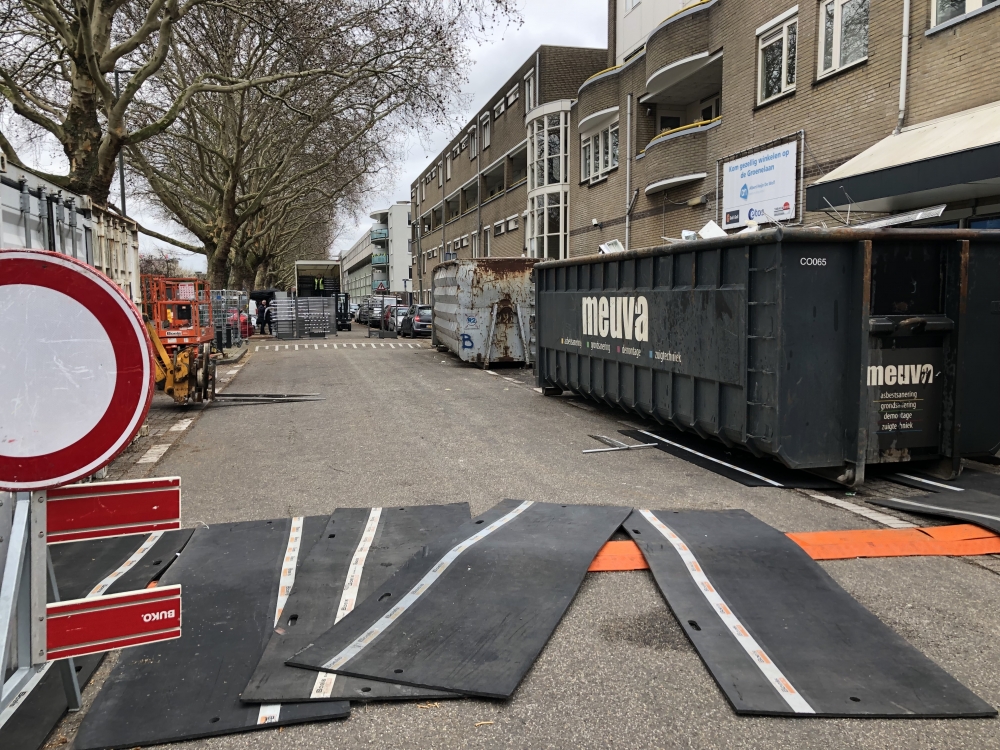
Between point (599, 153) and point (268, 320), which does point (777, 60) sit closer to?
point (599, 153)

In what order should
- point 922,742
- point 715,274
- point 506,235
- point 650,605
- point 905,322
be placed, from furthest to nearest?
1. point 506,235
2. point 715,274
3. point 905,322
4. point 650,605
5. point 922,742

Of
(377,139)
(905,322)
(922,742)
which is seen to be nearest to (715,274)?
(905,322)

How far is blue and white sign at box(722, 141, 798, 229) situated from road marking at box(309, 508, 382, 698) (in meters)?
12.6

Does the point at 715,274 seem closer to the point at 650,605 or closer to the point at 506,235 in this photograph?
the point at 650,605

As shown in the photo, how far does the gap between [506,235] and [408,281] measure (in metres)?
47.7

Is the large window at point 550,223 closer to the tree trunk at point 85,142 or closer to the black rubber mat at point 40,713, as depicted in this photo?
the tree trunk at point 85,142

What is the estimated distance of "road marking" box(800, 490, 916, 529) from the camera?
19.6 ft

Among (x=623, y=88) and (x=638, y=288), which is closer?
(x=638, y=288)

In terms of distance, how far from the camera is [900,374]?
7.01 metres

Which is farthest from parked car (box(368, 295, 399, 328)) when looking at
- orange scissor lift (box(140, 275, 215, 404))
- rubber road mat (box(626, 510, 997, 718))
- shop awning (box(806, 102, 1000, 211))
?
rubber road mat (box(626, 510, 997, 718))

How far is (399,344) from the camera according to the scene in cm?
3212

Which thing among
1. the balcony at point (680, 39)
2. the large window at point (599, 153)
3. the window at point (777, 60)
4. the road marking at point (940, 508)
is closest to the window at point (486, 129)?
the large window at point (599, 153)

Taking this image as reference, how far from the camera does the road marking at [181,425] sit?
1097 cm

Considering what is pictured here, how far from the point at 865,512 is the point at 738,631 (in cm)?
287
